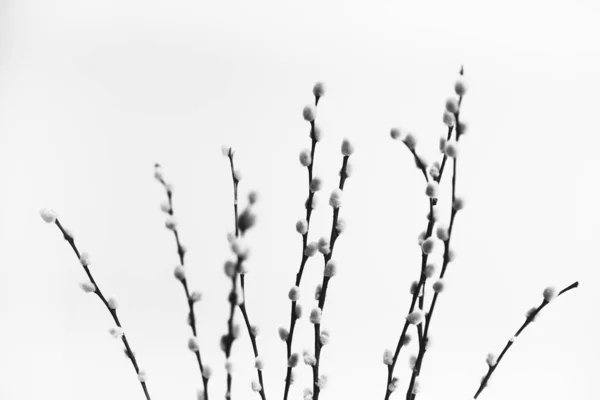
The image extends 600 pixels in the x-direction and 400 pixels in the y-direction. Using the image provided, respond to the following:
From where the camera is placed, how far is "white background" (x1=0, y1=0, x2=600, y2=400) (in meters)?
0.97

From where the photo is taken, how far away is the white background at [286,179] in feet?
3.17

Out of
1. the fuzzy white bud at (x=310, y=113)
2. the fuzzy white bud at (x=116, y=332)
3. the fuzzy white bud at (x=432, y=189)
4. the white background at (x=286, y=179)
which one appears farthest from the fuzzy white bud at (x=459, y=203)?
the white background at (x=286, y=179)

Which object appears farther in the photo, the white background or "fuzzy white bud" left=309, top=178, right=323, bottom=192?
the white background

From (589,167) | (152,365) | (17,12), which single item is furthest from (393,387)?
(17,12)

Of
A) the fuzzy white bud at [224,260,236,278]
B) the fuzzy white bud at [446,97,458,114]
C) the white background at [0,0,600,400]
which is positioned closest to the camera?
the fuzzy white bud at [224,260,236,278]

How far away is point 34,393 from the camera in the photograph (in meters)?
0.95

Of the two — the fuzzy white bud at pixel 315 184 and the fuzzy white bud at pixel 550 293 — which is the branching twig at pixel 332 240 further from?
the fuzzy white bud at pixel 550 293

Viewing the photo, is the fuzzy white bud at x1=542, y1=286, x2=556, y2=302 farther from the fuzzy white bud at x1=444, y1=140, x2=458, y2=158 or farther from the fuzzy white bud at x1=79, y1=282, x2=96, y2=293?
the fuzzy white bud at x1=79, y1=282, x2=96, y2=293

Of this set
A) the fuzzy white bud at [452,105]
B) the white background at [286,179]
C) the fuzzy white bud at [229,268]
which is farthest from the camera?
the white background at [286,179]

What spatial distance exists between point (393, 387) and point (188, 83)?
0.72m

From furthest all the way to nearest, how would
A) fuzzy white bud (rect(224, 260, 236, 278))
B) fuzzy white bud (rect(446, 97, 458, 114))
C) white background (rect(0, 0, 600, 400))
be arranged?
white background (rect(0, 0, 600, 400))
fuzzy white bud (rect(446, 97, 458, 114))
fuzzy white bud (rect(224, 260, 236, 278))

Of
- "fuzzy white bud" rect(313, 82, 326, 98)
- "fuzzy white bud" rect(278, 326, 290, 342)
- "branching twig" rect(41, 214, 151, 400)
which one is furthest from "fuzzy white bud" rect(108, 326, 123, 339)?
"fuzzy white bud" rect(313, 82, 326, 98)

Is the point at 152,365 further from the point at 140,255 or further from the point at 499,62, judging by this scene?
the point at 499,62

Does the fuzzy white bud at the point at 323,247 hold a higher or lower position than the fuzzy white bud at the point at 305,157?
lower
